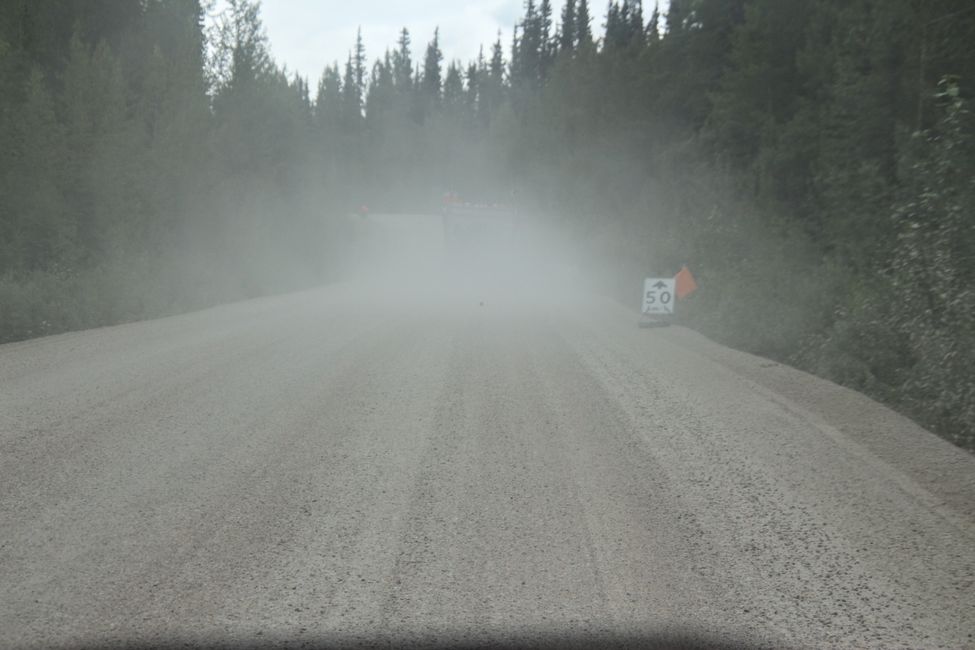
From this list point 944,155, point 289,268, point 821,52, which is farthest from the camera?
point 289,268

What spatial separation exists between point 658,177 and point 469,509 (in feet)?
147

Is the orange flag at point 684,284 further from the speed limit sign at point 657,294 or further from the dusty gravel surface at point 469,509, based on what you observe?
the dusty gravel surface at point 469,509

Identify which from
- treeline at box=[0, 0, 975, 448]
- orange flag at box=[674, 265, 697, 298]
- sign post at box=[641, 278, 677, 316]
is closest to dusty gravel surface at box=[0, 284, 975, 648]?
treeline at box=[0, 0, 975, 448]

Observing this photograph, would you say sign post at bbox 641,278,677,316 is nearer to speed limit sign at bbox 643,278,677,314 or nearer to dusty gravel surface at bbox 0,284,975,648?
speed limit sign at bbox 643,278,677,314

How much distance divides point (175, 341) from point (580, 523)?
9.67 metres

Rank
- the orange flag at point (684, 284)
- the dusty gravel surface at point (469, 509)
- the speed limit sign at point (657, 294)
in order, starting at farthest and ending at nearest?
the orange flag at point (684, 284) < the speed limit sign at point (657, 294) < the dusty gravel surface at point (469, 509)

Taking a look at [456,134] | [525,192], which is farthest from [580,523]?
[456,134]

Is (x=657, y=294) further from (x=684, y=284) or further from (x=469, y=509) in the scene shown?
(x=469, y=509)

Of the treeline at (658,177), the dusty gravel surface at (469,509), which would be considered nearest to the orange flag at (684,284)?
the treeline at (658,177)

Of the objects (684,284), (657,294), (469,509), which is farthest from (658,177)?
(469,509)

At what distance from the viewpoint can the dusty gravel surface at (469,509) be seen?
4.39 meters

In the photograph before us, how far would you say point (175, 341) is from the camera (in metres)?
13.5

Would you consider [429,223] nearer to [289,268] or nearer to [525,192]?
[525,192]

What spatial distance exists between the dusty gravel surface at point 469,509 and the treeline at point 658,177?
99.9 inches
